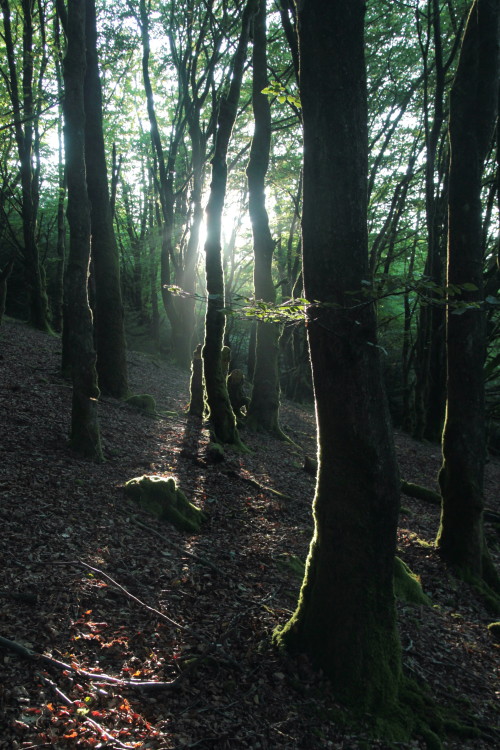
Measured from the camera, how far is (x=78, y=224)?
7086mm

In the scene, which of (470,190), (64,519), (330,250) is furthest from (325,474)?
(470,190)

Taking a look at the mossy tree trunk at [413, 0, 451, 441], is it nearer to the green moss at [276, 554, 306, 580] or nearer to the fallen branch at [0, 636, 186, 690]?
the green moss at [276, 554, 306, 580]

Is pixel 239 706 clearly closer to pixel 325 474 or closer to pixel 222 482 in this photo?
pixel 325 474

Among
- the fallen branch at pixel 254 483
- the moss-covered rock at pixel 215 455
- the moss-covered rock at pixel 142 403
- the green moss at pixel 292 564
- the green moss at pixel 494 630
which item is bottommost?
the green moss at pixel 494 630

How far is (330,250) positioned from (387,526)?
2.01 m

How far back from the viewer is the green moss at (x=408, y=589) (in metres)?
5.67

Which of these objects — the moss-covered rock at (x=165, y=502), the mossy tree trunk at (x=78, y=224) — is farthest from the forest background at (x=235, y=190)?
the moss-covered rock at (x=165, y=502)

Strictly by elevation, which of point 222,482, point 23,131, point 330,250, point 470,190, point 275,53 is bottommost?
point 222,482

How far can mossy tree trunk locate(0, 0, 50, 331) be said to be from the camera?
1561cm

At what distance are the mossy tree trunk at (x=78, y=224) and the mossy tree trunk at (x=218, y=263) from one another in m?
2.94

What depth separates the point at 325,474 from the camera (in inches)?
149

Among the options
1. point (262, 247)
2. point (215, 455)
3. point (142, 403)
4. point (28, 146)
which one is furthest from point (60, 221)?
point (215, 455)

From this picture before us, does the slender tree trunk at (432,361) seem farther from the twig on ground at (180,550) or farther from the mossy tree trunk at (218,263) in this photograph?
the twig on ground at (180,550)

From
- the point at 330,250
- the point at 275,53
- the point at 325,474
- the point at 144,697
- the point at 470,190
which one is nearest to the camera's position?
the point at 144,697
